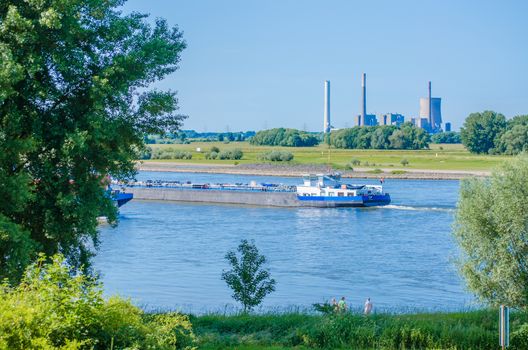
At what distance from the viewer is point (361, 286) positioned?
101 ft

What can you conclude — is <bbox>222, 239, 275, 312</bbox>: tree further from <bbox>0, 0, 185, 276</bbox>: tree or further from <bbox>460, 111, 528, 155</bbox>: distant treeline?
<bbox>460, 111, 528, 155</bbox>: distant treeline

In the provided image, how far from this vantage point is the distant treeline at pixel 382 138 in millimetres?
158500

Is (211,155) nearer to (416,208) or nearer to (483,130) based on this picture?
(483,130)

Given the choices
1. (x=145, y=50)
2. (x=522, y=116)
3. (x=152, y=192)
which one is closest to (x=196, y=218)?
(x=152, y=192)

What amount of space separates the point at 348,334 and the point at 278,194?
210 ft

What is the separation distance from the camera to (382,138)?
161 metres

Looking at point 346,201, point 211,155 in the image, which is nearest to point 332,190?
point 346,201

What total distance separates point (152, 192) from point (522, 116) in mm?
89754

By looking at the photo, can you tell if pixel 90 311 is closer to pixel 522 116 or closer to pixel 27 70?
pixel 27 70

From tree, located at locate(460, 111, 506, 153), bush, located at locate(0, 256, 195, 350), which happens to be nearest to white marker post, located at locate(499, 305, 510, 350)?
bush, located at locate(0, 256, 195, 350)

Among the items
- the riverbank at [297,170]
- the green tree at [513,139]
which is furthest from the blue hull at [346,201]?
the green tree at [513,139]

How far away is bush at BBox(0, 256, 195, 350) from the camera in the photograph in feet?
24.1

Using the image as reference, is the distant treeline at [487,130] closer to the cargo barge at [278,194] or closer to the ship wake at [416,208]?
the cargo barge at [278,194]

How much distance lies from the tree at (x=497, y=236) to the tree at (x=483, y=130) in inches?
4662
